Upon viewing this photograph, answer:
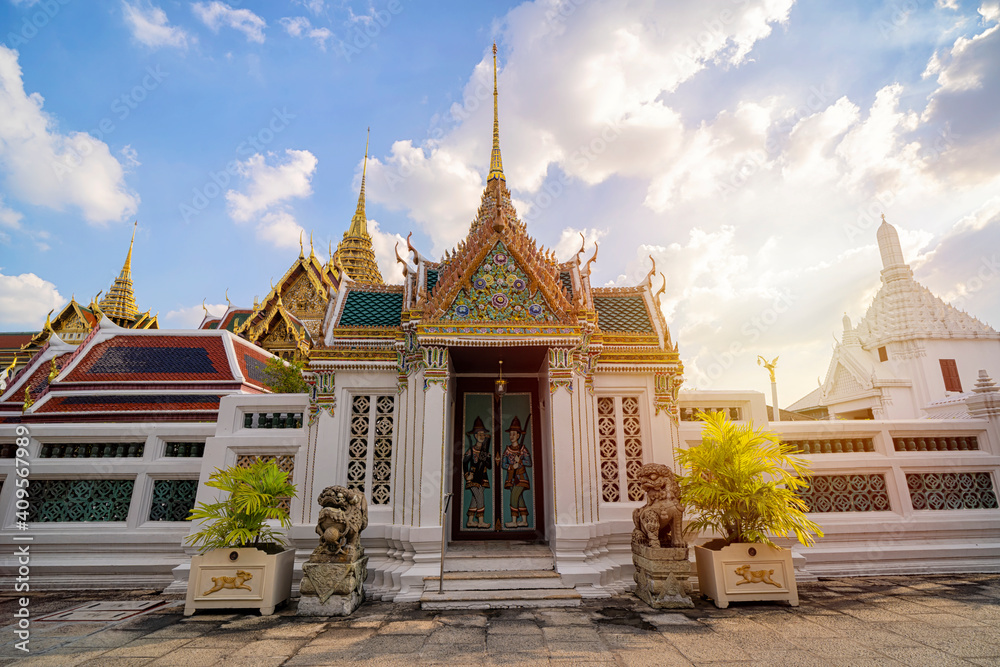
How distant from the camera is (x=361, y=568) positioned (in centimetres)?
630

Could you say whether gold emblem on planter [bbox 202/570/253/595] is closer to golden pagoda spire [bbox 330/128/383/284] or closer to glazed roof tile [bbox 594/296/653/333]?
glazed roof tile [bbox 594/296/653/333]

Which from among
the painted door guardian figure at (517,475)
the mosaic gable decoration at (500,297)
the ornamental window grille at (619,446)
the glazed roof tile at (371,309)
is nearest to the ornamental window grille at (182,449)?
the glazed roof tile at (371,309)

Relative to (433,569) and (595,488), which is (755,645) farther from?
(433,569)

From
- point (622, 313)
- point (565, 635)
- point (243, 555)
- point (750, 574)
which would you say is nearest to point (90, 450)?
point (243, 555)

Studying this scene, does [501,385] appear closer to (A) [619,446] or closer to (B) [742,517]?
(A) [619,446]

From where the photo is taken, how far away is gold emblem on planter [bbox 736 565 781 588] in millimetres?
5941

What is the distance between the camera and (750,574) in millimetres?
5953

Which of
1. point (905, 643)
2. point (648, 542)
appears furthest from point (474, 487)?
point (905, 643)

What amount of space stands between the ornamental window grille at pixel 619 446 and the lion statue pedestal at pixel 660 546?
106cm

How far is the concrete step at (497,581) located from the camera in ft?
20.7

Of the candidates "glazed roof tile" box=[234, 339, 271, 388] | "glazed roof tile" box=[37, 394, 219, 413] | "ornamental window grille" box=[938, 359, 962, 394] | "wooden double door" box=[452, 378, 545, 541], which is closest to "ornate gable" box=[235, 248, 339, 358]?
"glazed roof tile" box=[234, 339, 271, 388]

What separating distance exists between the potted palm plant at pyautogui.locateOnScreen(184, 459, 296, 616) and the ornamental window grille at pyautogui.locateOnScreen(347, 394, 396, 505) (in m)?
1.20

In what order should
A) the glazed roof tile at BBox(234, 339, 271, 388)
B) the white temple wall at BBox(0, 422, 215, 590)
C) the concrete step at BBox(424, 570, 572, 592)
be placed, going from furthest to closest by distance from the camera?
the glazed roof tile at BBox(234, 339, 271, 388), the white temple wall at BBox(0, 422, 215, 590), the concrete step at BBox(424, 570, 572, 592)

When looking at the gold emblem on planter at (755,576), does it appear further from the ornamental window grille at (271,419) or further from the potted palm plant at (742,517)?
the ornamental window grille at (271,419)
